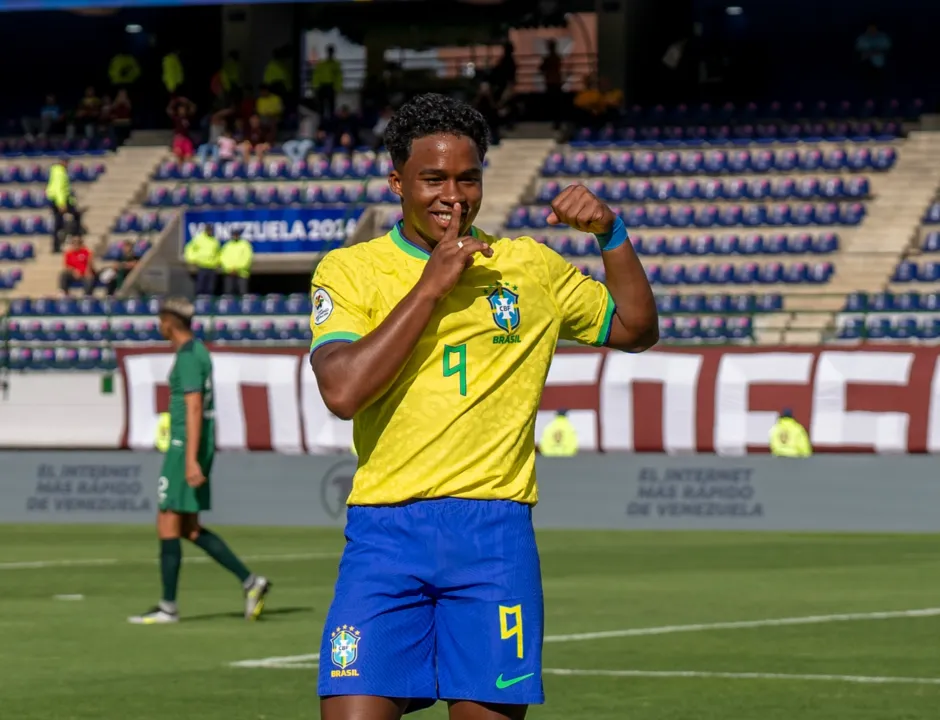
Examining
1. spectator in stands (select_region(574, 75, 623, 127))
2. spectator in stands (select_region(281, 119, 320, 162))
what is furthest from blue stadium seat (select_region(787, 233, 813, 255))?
spectator in stands (select_region(281, 119, 320, 162))

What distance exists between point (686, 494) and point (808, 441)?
2.57m

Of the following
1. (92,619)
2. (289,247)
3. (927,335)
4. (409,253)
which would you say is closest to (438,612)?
(409,253)

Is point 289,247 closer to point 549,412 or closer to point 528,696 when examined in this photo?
point 549,412

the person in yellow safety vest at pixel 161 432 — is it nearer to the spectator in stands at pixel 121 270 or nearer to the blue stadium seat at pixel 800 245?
the spectator in stands at pixel 121 270

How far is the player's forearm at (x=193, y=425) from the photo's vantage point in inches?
484

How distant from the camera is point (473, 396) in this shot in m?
4.75

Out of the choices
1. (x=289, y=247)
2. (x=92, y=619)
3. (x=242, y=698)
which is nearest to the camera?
(x=242, y=698)

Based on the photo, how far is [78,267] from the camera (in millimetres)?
33406

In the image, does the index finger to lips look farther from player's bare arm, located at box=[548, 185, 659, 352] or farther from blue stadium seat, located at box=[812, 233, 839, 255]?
blue stadium seat, located at box=[812, 233, 839, 255]

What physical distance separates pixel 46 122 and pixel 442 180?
3768cm

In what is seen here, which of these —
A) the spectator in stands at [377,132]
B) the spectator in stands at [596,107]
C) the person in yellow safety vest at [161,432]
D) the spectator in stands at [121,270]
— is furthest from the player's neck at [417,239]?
the spectator in stands at [377,132]

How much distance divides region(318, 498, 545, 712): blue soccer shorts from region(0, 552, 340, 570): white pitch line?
43.5 ft

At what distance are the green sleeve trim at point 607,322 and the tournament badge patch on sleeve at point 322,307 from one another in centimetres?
72

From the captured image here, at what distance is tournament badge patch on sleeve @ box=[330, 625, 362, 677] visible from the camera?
469 centimetres
